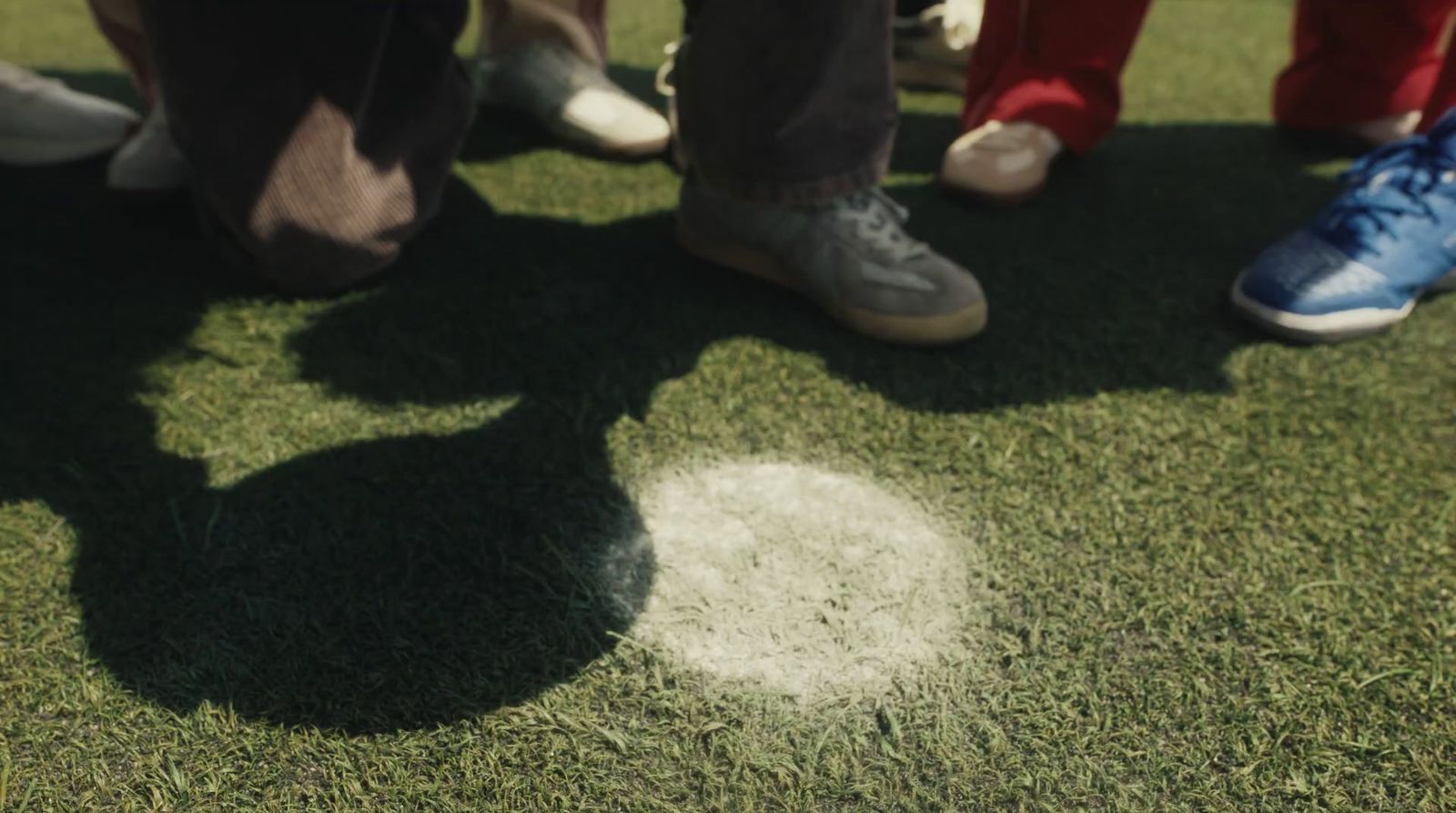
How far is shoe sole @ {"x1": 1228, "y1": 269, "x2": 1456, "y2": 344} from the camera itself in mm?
1434

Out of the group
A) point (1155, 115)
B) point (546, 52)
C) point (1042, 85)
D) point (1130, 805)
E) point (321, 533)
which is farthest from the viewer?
point (1155, 115)

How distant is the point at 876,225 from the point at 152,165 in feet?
3.84

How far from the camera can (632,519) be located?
3.61ft

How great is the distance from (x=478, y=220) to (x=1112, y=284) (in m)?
1.05

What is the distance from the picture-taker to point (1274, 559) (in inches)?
42.1

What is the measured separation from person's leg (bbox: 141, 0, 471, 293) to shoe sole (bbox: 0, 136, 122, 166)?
0.51 meters

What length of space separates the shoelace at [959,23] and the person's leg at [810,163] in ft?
3.47

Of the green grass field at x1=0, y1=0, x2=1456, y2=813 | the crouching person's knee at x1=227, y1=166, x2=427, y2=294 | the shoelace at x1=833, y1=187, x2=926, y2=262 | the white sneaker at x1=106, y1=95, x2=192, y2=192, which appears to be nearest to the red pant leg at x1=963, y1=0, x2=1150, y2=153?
the green grass field at x1=0, y1=0, x2=1456, y2=813

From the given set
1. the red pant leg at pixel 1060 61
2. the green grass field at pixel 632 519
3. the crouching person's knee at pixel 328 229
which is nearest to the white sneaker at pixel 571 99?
the green grass field at pixel 632 519

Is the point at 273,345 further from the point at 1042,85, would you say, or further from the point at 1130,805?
the point at 1042,85

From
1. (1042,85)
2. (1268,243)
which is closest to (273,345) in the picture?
(1042,85)

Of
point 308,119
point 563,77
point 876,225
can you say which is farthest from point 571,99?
point 876,225

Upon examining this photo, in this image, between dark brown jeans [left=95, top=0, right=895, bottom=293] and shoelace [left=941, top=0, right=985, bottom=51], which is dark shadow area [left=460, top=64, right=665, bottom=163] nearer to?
dark brown jeans [left=95, top=0, right=895, bottom=293]

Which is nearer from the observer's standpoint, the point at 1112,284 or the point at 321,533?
the point at 321,533
